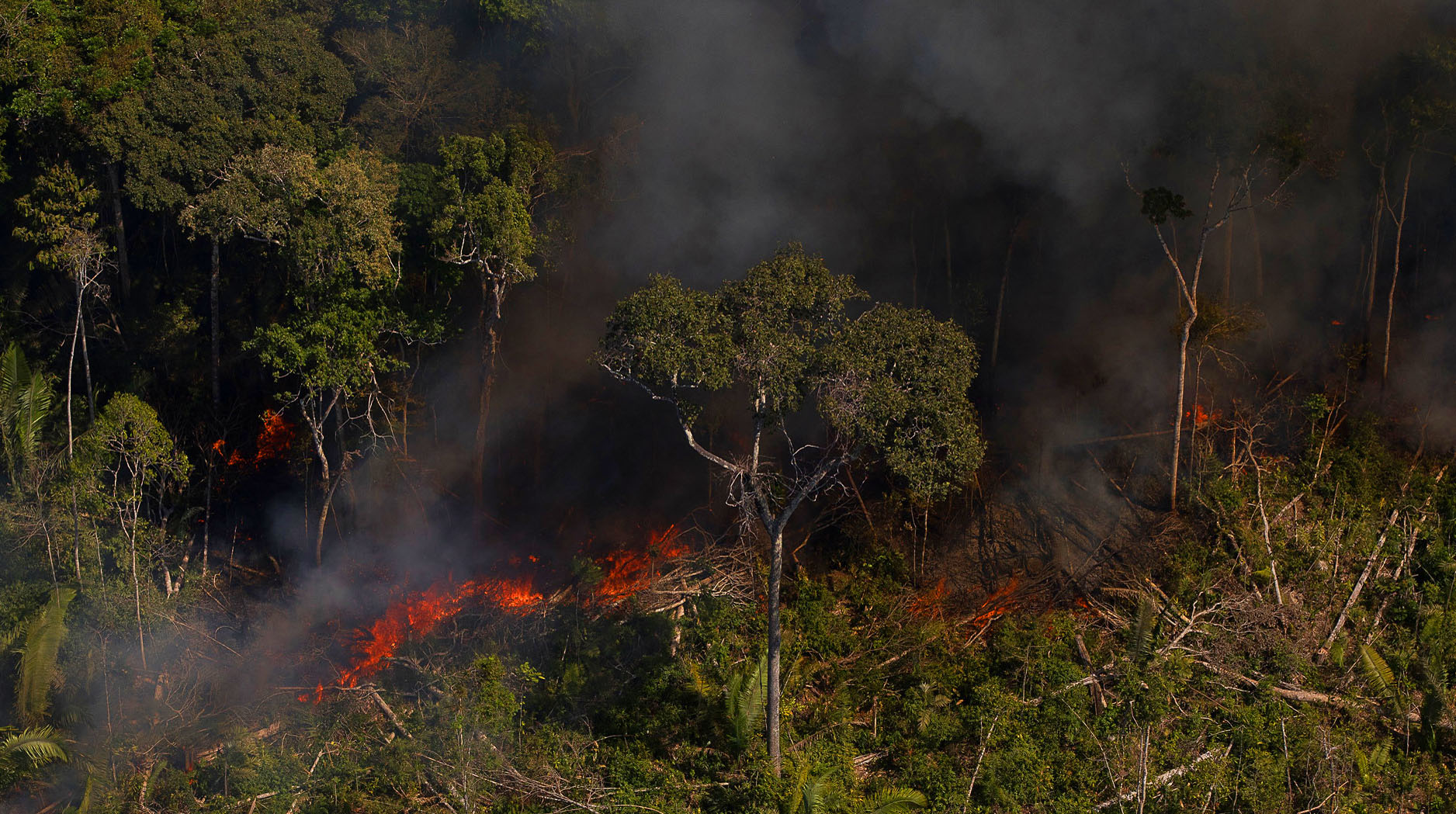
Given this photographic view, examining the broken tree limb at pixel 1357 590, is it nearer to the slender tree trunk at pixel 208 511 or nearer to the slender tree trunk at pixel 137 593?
the slender tree trunk at pixel 137 593

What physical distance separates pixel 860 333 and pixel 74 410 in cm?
1325

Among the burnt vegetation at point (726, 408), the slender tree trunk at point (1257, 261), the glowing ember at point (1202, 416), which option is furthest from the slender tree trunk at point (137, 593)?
the slender tree trunk at point (1257, 261)

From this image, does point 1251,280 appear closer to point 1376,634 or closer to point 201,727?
point 1376,634

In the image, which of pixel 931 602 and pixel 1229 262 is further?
pixel 1229 262

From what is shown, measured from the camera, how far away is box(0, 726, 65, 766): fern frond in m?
13.6

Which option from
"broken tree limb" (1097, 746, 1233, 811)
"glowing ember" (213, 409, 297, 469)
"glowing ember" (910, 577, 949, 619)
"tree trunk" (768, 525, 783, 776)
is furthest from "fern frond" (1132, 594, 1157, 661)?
"glowing ember" (213, 409, 297, 469)

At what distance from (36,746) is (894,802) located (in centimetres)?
1117

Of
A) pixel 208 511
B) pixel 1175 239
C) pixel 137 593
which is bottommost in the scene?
pixel 137 593

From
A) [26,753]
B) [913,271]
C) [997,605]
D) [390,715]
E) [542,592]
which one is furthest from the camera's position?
[913,271]

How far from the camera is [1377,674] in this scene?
493 inches

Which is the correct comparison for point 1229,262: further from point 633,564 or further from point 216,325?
point 216,325

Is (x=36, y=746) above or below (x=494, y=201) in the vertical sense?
below

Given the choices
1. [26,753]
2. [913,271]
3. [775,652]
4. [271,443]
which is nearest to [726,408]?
[913,271]

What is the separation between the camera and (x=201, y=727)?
14.8 metres
